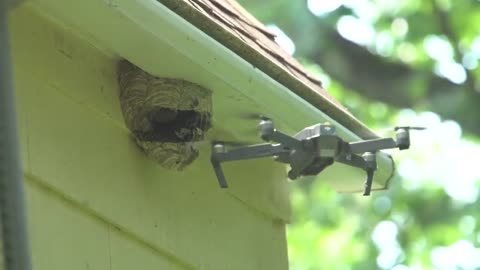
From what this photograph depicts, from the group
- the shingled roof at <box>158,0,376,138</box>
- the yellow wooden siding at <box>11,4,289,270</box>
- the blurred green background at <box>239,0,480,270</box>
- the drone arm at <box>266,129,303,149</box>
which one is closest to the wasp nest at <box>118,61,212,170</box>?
the yellow wooden siding at <box>11,4,289,270</box>

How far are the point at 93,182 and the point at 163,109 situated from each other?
1.31ft

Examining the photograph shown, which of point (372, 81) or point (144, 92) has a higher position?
point (372, 81)

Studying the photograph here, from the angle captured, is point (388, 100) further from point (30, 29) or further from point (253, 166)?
point (30, 29)

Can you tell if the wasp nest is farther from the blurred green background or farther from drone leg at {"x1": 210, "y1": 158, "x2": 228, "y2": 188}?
the blurred green background

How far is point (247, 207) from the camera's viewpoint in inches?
138

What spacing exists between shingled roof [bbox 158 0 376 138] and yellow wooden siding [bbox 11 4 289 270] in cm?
23

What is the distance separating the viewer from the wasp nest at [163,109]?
116 inches

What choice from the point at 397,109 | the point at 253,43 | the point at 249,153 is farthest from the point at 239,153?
the point at 397,109

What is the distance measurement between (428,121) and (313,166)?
7388 millimetres

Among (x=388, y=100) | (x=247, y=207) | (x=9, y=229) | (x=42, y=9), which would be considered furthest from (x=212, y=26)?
(x=388, y=100)

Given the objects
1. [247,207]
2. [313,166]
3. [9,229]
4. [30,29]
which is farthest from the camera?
[247,207]

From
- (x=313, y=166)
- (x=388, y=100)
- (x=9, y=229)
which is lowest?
(x=9, y=229)

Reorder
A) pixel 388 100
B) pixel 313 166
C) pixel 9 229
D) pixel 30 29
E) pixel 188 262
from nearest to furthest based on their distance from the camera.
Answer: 1. pixel 9 229
2. pixel 30 29
3. pixel 313 166
4. pixel 188 262
5. pixel 388 100

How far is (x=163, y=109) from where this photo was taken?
310 cm
